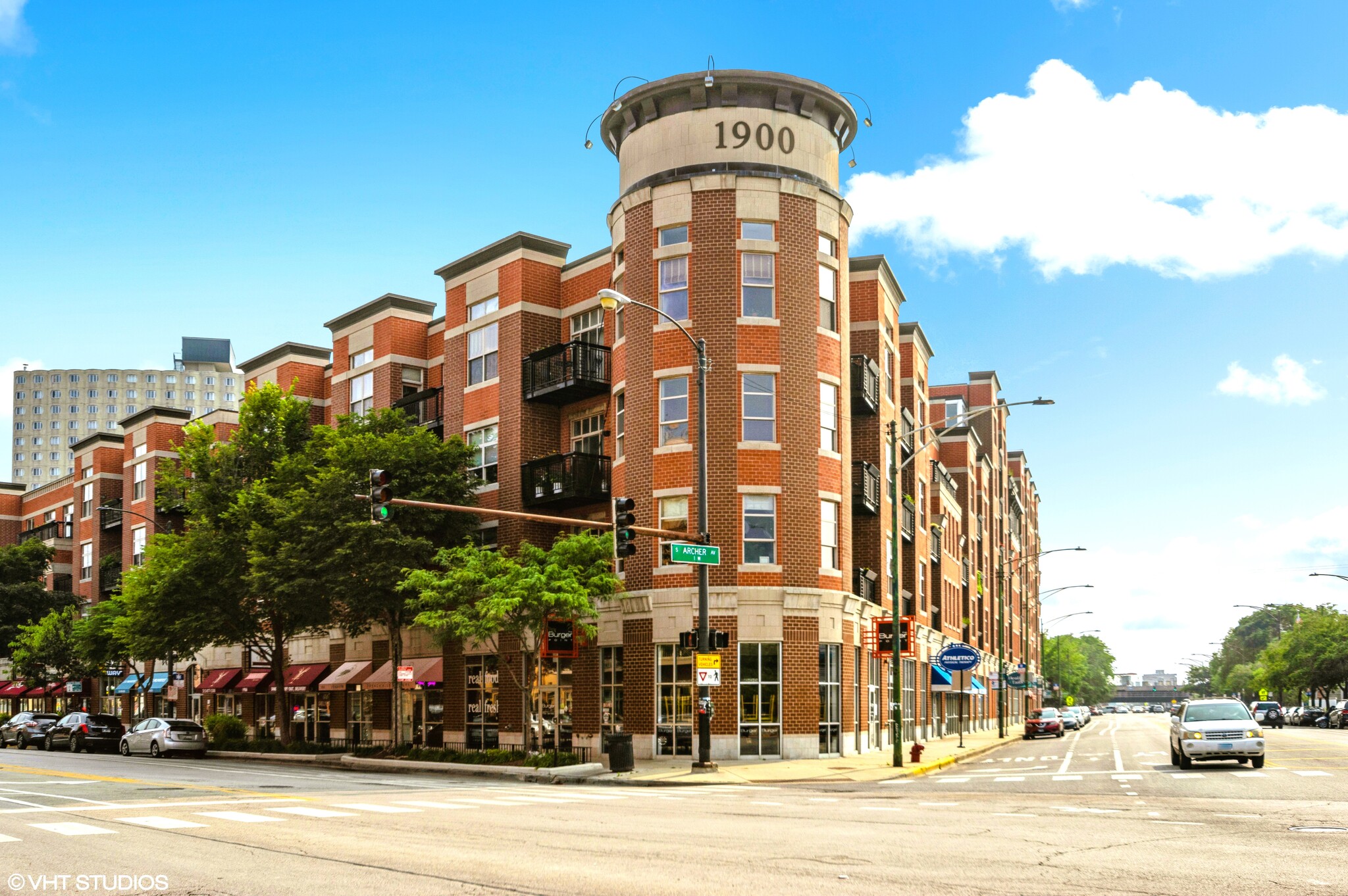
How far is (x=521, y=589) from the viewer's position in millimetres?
33000

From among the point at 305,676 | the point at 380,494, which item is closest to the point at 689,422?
the point at 380,494

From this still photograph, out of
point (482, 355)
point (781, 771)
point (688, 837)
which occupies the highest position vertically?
point (482, 355)

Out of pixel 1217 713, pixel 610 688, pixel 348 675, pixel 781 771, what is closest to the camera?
pixel 1217 713

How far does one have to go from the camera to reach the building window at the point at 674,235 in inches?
1457

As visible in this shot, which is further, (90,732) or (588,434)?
(90,732)

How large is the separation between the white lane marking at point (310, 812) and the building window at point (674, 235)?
21.7 meters

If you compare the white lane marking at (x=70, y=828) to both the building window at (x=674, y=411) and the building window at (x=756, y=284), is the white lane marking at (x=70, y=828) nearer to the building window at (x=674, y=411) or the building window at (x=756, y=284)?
the building window at (x=674, y=411)

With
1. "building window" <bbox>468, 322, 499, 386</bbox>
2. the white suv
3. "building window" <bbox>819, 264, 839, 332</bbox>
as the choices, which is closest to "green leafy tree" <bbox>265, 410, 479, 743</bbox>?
"building window" <bbox>468, 322, 499, 386</bbox>

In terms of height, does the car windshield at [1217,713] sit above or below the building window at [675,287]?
below

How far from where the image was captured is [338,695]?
167 feet

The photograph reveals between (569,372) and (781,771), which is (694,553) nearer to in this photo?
(781,771)

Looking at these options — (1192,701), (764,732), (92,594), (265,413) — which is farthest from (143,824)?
(92,594)

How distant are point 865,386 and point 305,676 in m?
25.8

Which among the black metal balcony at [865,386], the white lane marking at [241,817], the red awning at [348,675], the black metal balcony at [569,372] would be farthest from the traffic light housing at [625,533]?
the red awning at [348,675]
